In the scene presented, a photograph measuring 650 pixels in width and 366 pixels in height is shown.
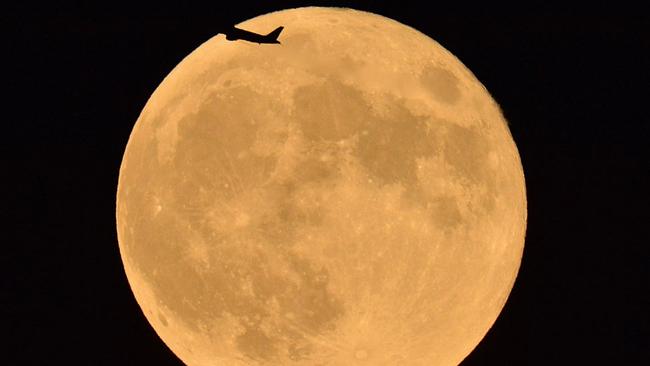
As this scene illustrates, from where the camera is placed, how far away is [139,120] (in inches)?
215

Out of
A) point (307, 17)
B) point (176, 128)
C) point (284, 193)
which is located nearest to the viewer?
point (284, 193)

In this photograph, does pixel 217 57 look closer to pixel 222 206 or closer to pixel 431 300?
pixel 222 206

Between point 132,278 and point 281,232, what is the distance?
4.69ft

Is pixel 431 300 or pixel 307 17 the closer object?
pixel 431 300

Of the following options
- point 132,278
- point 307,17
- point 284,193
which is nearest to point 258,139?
point 284,193

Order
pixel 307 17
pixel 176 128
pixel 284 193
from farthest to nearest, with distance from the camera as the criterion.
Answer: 1. pixel 307 17
2. pixel 176 128
3. pixel 284 193

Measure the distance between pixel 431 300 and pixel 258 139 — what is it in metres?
1.36

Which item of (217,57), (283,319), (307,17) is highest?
(307,17)

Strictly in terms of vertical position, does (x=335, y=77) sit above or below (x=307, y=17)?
below

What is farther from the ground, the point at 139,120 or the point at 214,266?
the point at 139,120

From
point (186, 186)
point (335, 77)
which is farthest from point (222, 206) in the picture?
point (335, 77)

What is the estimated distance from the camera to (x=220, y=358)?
16.4 feet

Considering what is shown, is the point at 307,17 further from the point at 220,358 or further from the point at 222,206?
the point at 220,358

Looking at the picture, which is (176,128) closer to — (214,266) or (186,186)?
(186,186)
